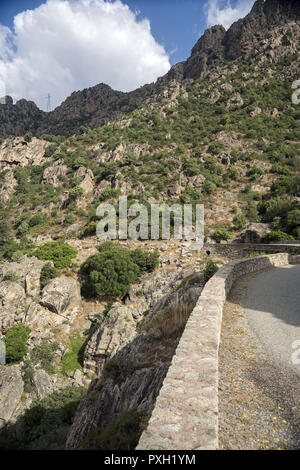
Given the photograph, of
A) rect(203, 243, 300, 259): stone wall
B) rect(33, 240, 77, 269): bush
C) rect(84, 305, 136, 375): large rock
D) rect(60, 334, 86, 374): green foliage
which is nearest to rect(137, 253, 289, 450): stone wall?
rect(84, 305, 136, 375): large rock

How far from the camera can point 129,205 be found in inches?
1596

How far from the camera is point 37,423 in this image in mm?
13484

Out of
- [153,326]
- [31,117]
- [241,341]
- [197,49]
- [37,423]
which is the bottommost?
[37,423]

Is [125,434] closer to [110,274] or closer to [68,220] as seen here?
[110,274]

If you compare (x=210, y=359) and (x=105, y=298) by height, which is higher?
(x=210, y=359)

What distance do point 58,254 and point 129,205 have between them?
17071 mm

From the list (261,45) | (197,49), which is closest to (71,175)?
(261,45)

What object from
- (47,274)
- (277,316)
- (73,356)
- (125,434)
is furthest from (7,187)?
(277,316)

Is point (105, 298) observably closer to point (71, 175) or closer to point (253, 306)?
point (253, 306)

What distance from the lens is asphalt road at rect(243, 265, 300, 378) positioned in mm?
4336

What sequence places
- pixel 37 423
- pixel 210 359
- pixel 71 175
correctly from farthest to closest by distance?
pixel 71 175, pixel 37 423, pixel 210 359

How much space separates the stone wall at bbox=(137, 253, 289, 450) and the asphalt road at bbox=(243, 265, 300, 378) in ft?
4.71

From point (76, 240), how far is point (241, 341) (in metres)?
32.8

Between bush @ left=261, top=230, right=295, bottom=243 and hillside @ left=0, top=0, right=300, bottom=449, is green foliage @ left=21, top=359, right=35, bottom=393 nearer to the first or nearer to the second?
hillside @ left=0, top=0, right=300, bottom=449
